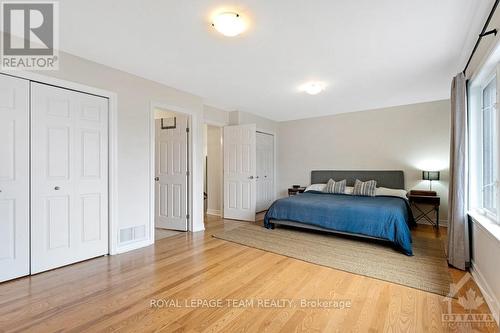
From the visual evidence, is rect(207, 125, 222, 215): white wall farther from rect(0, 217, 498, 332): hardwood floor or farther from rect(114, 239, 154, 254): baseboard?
rect(0, 217, 498, 332): hardwood floor

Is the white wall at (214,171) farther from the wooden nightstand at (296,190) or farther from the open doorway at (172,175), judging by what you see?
the wooden nightstand at (296,190)

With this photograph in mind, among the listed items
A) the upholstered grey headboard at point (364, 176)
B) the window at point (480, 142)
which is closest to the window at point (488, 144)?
the window at point (480, 142)

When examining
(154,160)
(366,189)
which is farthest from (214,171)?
(366,189)

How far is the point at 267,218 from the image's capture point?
4465 mm

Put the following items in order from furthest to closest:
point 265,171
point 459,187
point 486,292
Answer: point 265,171
point 459,187
point 486,292

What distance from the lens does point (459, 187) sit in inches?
105

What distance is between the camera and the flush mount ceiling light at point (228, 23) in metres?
2.06

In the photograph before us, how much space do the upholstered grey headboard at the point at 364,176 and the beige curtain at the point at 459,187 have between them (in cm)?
242

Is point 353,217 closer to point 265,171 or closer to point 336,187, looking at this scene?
point 336,187

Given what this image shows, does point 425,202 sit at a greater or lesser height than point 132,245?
greater

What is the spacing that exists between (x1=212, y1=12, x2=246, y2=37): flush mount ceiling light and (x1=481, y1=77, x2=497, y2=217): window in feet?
8.29

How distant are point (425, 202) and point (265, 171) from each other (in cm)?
335

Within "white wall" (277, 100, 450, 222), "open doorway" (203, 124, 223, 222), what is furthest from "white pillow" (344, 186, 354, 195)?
"open doorway" (203, 124, 223, 222)

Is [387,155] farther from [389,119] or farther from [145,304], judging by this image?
[145,304]
